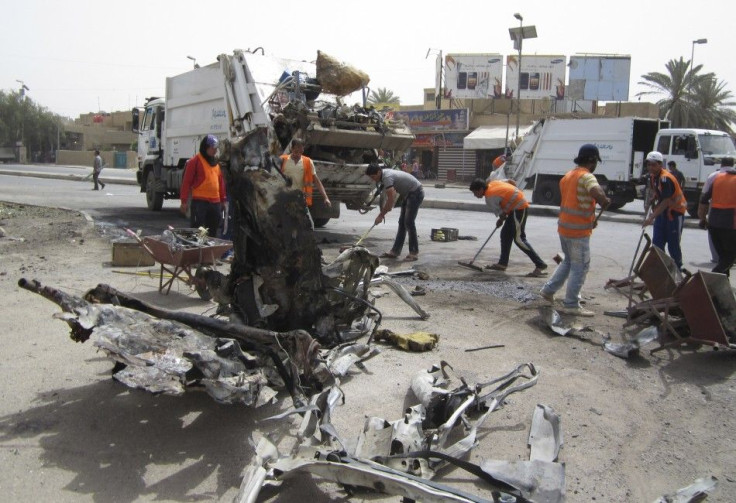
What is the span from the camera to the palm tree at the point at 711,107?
38.9 metres

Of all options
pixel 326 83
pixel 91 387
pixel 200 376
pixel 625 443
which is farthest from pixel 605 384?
pixel 326 83

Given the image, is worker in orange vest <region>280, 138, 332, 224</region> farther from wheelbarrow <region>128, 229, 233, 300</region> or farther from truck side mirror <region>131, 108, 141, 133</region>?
truck side mirror <region>131, 108, 141, 133</region>

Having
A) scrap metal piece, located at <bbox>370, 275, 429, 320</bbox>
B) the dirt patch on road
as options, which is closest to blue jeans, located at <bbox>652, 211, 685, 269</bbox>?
the dirt patch on road

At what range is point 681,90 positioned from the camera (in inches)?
1549

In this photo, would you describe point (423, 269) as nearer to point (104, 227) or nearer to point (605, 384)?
point (605, 384)

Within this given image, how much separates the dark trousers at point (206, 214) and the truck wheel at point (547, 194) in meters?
15.3

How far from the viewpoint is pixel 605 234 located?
44.6ft

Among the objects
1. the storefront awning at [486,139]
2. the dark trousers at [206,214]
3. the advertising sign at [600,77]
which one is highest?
the advertising sign at [600,77]

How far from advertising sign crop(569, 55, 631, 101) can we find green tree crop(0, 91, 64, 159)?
52.7 metres

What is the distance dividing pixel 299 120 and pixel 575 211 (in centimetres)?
561

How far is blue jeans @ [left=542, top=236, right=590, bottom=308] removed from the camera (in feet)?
20.5

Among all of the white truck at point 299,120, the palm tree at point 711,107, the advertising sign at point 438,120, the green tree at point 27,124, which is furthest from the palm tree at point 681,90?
the green tree at point 27,124

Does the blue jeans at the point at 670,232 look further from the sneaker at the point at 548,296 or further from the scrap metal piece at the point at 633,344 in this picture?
the scrap metal piece at the point at 633,344

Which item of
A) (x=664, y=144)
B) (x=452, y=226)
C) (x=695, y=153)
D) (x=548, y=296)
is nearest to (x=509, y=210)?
(x=548, y=296)
